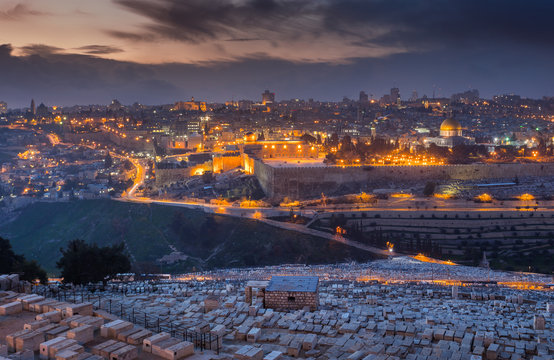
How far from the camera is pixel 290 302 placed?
28.2ft

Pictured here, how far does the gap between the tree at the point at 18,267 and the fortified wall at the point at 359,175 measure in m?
15.4

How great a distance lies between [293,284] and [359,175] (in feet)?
68.3

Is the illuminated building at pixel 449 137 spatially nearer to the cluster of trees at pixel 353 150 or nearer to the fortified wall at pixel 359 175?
the cluster of trees at pixel 353 150

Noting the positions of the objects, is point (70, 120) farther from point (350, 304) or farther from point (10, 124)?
point (350, 304)

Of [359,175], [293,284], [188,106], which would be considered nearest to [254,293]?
[293,284]

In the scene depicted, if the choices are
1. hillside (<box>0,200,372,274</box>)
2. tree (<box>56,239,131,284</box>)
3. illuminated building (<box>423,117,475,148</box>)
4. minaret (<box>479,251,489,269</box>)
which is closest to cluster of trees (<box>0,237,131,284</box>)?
tree (<box>56,239,131,284</box>)

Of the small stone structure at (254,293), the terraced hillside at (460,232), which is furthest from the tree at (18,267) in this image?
the terraced hillside at (460,232)

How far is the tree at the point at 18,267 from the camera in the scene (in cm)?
1209

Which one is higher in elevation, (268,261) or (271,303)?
(271,303)

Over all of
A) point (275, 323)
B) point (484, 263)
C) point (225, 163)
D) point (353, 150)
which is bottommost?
point (484, 263)

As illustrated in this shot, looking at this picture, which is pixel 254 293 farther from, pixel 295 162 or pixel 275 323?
pixel 295 162

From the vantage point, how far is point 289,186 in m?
27.5

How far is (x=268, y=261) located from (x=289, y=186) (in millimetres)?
7078

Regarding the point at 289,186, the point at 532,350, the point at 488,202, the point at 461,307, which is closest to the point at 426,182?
the point at 488,202
